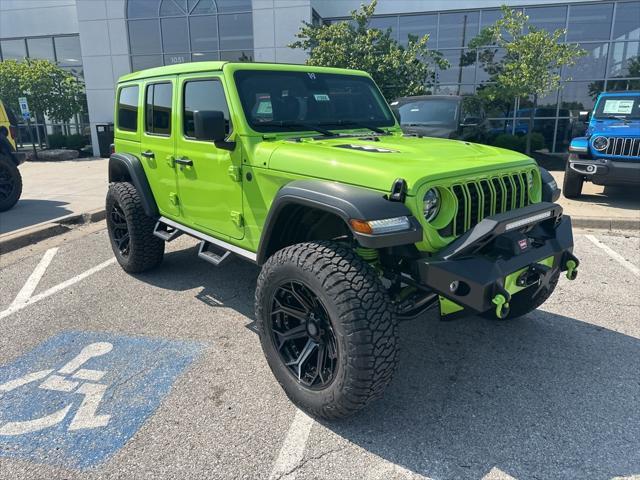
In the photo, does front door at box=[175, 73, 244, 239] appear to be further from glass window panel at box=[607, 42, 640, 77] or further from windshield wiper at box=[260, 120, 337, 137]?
glass window panel at box=[607, 42, 640, 77]

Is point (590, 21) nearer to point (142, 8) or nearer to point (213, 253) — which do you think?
point (142, 8)

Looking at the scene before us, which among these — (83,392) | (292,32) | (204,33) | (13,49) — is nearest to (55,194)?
(83,392)

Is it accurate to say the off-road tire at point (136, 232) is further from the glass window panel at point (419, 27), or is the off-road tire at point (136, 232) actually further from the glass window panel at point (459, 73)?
the glass window panel at point (419, 27)

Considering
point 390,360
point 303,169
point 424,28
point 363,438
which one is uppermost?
point 424,28

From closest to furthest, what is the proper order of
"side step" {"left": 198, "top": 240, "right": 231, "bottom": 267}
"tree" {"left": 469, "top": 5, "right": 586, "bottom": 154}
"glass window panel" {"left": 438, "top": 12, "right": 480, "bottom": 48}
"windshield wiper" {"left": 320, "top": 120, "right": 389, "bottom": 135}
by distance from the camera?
"side step" {"left": 198, "top": 240, "right": 231, "bottom": 267}, "windshield wiper" {"left": 320, "top": 120, "right": 389, "bottom": 135}, "tree" {"left": 469, "top": 5, "right": 586, "bottom": 154}, "glass window panel" {"left": 438, "top": 12, "right": 480, "bottom": 48}

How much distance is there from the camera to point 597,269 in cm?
512

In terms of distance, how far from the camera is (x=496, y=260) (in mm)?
2551

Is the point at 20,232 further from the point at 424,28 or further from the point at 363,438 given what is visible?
the point at 424,28

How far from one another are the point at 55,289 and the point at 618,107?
29.5 feet

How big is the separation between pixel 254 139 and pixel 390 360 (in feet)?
5.73

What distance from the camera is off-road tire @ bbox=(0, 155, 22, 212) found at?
8.03 meters

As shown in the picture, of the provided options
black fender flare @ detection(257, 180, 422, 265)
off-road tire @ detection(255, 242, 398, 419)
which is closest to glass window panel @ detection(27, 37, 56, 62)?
black fender flare @ detection(257, 180, 422, 265)

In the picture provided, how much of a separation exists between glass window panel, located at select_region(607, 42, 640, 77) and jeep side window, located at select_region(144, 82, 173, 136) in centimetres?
1650

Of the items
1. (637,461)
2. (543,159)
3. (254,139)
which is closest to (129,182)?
(254,139)
